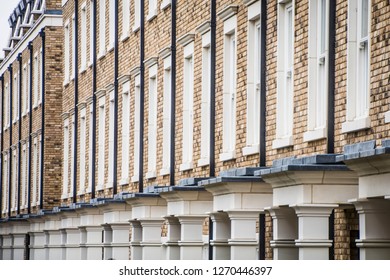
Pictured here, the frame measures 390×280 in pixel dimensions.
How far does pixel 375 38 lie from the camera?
60.1 feet

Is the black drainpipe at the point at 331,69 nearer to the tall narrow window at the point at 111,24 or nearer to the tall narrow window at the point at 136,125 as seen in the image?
the tall narrow window at the point at 136,125

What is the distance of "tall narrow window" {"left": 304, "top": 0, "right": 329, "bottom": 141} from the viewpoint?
20672 millimetres

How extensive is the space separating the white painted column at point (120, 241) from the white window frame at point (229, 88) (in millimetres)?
6351

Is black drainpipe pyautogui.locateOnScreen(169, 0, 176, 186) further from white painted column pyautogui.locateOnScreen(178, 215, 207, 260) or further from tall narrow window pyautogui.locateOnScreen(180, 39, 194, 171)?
white painted column pyautogui.locateOnScreen(178, 215, 207, 260)

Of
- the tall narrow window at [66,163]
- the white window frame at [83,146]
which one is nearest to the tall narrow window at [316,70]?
the white window frame at [83,146]

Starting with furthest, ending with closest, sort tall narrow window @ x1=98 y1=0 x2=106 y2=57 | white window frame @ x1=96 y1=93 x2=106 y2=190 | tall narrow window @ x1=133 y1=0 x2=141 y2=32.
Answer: tall narrow window @ x1=98 y1=0 x2=106 y2=57, white window frame @ x1=96 y1=93 x2=106 y2=190, tall narrow window @ x1=133 y1=0 x2=141 y2=32

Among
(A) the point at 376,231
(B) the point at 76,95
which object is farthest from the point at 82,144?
(A) the point at 376,231

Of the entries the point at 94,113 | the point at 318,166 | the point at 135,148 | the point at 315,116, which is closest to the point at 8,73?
the point at 94,113

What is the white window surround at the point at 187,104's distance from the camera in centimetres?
2805

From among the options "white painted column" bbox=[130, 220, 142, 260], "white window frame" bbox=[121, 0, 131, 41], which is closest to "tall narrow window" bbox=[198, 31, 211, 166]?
"white painted column" bbox=[130, 220, 142, 260]

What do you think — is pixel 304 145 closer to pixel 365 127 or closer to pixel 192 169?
pixel 365 127

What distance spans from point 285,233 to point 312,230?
1199 millimetres

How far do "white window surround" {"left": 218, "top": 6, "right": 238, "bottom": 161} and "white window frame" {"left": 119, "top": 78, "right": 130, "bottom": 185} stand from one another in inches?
331

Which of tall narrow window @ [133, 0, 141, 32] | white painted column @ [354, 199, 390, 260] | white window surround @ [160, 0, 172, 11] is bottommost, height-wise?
white painted column @ [354, 199, 390, 260]
